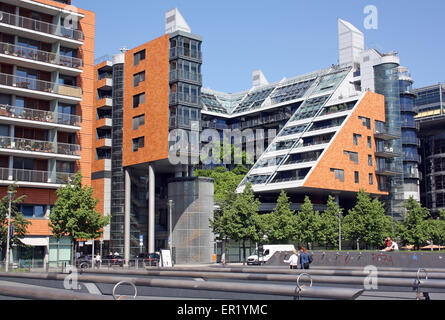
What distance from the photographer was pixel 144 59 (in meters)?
69.9

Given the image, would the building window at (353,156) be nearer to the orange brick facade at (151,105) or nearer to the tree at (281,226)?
the tree at (281,226)

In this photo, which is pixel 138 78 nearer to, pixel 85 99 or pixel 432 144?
pixel 85 99

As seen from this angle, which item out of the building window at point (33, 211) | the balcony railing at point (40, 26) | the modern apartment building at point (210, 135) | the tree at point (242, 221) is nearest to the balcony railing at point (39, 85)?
the balcony railing at point (40, 26)

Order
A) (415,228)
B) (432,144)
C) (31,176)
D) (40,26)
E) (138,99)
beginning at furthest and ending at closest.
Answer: (432,144) → (415,228) → (138,99) → (40,26) → (31,176)

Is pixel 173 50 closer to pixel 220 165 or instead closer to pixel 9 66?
pixel 9 66

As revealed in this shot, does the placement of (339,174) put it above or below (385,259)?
above

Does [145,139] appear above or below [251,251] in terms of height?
above

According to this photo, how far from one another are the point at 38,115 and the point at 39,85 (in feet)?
9.75

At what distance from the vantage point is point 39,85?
52.9 m

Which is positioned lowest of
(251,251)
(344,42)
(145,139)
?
(251,251)

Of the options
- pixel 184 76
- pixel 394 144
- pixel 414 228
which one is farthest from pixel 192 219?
pixel 394 144

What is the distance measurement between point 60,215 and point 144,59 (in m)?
28.5
